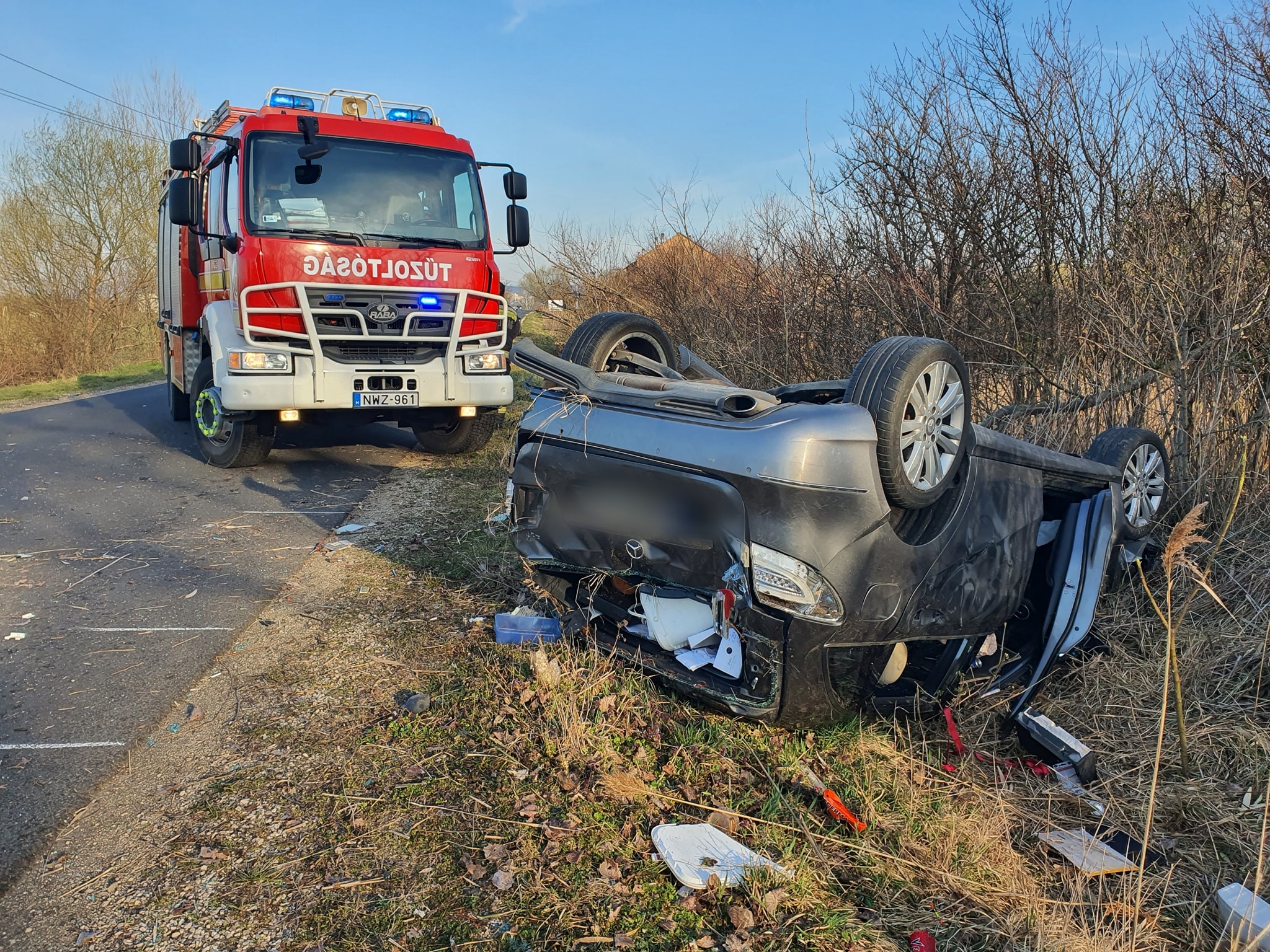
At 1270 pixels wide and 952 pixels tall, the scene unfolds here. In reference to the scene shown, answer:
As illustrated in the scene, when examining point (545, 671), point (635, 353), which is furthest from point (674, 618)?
point (635, 353)

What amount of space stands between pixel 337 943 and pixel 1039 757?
95.8 inches

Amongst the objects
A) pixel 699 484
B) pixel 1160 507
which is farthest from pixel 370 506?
pixel 1160 507

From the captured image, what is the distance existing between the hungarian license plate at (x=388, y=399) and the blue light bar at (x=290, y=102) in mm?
2759

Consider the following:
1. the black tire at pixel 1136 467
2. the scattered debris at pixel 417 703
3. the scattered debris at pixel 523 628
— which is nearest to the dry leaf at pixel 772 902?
the scattered debris at pixel 417 703

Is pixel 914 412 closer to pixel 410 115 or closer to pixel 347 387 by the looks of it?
pixel 347 387

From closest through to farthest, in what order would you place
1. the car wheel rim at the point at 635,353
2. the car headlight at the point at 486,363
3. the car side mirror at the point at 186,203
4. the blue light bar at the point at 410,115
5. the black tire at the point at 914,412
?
1. the black tire at the point at 914,412
2. the car wheel rim at the point at 635,353
3. the car side mirror at the point at 186,203
4. the car headlight at the point at 486,363
5. the blue light bar at the point at 410,115

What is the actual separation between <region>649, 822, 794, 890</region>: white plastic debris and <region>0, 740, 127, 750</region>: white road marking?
203 cm

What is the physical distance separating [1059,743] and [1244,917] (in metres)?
0.90

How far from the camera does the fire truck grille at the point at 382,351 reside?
716cm

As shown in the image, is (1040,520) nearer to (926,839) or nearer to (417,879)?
(926,839)

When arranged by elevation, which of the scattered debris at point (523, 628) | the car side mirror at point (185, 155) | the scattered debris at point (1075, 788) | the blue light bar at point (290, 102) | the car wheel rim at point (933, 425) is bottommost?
the scattered debris at point (1075, 788)

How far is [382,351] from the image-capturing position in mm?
7371

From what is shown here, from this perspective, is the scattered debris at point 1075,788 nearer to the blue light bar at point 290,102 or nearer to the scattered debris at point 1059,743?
the scattered debris at point 1059,743

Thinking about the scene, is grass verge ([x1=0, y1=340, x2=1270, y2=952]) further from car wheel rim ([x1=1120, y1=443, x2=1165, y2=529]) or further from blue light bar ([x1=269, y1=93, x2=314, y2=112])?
blue light bar ([x1=269, y1=93, x2=314, y2=112])
